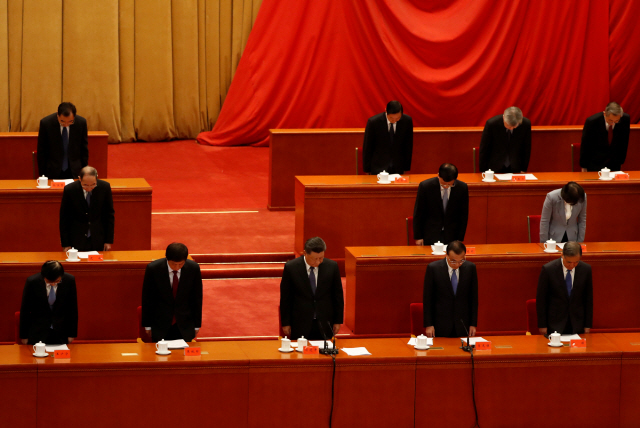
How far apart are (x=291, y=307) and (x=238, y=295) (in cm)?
139

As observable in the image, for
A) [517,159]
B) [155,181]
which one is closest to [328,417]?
[517,159]

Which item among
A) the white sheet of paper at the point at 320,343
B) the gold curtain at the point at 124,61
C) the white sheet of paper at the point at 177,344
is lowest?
the white sheet of paper at the point at 177,344

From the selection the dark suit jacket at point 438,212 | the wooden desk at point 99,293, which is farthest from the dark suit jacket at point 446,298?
the wooden desk at point 99,293

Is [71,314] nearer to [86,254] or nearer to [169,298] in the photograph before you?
[169,298]

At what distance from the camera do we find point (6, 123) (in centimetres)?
1047

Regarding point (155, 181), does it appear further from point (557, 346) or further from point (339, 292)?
point (557, 346)

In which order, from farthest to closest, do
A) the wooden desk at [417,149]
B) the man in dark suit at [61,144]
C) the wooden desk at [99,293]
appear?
1. the wooden desk at [417,149]
2. the man in dark suit at [61,144]
3. the wooden desk at [99,293]

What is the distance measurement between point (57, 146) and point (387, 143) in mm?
2424

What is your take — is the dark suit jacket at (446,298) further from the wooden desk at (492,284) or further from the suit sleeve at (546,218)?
the suit sleeve at (546,218)

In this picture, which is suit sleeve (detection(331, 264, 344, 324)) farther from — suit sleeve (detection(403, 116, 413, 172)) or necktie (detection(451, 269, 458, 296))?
suit sleeve (detection(403, 116, 413, 172))

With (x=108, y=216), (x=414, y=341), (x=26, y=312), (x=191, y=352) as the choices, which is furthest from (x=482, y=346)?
(x=108, y=216)

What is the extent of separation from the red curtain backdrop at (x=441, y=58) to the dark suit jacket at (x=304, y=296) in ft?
17.9

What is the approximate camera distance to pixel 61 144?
695 cm

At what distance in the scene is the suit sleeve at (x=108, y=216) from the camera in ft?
19.7
